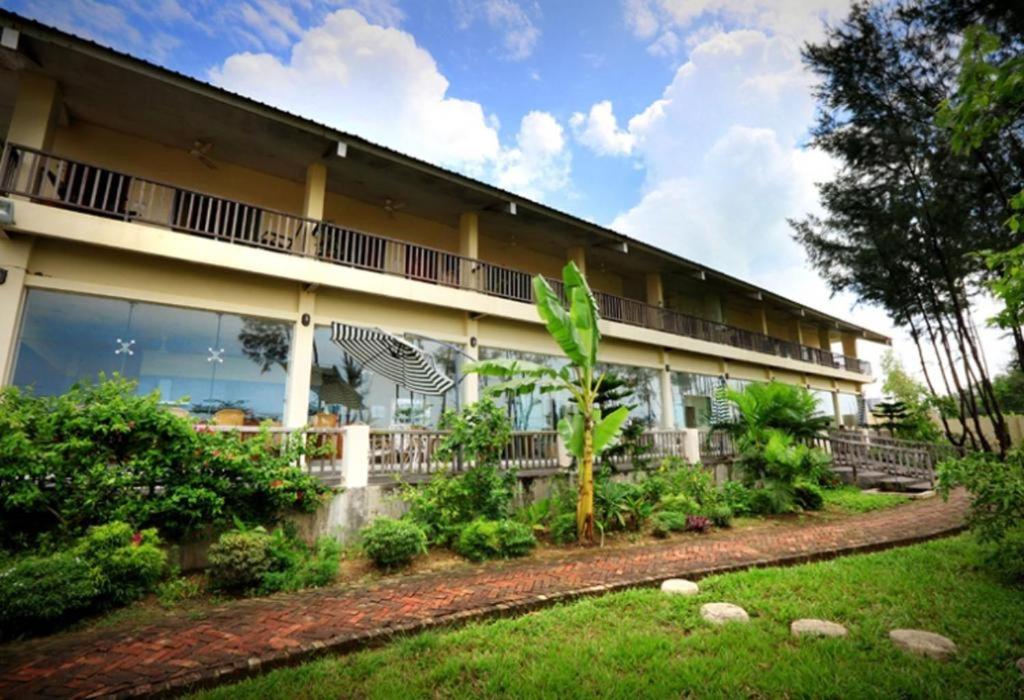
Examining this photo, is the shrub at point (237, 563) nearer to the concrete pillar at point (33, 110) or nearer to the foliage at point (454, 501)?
the foliage at point (454, 501)

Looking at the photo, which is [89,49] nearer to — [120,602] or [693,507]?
[120,602]

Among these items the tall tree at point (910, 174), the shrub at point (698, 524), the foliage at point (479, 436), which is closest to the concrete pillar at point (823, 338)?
the tall tree at point (910, 174)

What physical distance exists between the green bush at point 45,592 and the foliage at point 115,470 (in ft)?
2.37

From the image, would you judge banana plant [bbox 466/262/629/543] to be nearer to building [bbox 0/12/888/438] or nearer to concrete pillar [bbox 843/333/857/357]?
building [bbox 0/12/888/438]

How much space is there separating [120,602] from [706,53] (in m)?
17.4

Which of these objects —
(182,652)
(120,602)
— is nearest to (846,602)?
(182,652)

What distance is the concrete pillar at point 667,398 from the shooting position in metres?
16.4

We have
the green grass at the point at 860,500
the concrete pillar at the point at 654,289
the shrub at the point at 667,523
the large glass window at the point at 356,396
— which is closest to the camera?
the shrub at the point at 667,523

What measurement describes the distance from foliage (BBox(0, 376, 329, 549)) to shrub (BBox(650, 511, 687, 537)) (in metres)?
6.21

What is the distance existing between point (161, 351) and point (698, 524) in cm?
1053

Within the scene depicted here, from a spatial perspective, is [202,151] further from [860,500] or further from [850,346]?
[850,346]

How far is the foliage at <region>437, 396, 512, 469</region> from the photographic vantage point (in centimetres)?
763

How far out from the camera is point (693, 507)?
9.12 m

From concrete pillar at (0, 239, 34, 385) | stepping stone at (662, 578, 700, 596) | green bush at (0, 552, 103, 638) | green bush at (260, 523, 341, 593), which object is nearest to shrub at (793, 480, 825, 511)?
stepping stone at (662, 578, 700, 596)
